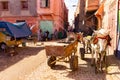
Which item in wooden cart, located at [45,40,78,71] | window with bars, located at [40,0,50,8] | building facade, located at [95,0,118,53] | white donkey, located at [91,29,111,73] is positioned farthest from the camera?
window with bars, located at [40,0,50,8]

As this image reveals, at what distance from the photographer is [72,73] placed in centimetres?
1048

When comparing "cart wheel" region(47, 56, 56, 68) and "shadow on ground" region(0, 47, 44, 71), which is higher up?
"cart wheel" region(47, 56, 56, 68)

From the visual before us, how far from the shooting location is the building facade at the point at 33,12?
33.4 meters

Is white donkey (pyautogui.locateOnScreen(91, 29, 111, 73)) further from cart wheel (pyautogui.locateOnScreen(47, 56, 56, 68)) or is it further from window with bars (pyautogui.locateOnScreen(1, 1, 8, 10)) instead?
window with bars (pyautogui.locateOnScreen(1, 1, 8, 10))

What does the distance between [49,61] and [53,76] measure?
1.72 metres

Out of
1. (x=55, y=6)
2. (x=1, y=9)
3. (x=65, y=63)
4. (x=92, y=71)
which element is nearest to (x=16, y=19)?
(x=1, y=9)

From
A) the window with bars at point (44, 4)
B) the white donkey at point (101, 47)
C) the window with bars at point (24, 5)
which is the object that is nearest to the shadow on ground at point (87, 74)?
the white donkey at point (101, 47)

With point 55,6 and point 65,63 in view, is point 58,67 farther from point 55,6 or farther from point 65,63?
point 55,6

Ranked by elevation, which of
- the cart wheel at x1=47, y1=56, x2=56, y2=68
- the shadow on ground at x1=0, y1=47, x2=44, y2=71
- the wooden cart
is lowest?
the shadow on ground at x1=0, y1=47, x2=44, y2=71

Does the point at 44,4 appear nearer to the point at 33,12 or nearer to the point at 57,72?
the point at 33,12

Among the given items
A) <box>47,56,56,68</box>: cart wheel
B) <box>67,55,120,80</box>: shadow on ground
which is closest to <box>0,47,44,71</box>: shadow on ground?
<box>47,56,56,68</box>: cart wheel

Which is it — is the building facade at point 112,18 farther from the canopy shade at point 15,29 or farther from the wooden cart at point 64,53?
the canopy shade at point 15,29

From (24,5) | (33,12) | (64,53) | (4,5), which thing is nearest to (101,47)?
(64,53)

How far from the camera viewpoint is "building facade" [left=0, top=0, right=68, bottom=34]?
109 feet
